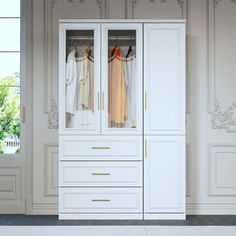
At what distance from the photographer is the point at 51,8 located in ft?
15.3

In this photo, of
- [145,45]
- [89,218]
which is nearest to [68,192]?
[89,218]

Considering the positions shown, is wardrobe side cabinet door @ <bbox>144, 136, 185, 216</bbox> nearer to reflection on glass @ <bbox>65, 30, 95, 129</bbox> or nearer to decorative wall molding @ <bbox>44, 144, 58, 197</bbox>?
reflection on glass @ <bbox>65, 30, 95, 129</bbox>

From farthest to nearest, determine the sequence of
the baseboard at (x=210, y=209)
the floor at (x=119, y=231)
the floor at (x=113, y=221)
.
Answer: the baseboard at (x=210, y=209), the floor at (x=113, y=221), the floor at (x=119, y=231)

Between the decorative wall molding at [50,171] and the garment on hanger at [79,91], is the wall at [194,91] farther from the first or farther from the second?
the garment on hanger at [79,91]

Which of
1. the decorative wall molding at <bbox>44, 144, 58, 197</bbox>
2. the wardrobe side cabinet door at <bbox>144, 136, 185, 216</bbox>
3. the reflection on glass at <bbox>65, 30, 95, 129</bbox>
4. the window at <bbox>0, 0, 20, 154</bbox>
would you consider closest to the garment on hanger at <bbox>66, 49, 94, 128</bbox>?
the reflection on glass at <bbox>65, 30, 95, 129</bbox>

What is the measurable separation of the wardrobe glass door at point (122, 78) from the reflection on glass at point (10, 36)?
110cm

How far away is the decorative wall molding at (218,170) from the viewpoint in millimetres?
4648

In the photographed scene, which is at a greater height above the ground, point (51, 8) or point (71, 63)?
point (51, 8)

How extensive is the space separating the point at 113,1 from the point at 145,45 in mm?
767

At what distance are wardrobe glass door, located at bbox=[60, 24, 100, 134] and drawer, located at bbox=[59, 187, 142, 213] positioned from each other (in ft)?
1.98

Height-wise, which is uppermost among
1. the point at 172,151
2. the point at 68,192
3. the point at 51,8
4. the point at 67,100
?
the point at 51,8

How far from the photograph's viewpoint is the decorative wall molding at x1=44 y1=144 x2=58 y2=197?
15.3 feet

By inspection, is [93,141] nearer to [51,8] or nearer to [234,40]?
[51,8]

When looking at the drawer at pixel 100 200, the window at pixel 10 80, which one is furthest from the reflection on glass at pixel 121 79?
the window at pixel 10 80
